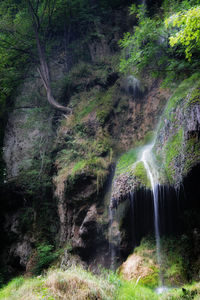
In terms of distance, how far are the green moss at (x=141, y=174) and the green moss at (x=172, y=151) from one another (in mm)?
672

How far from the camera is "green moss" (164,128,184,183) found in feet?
21.0

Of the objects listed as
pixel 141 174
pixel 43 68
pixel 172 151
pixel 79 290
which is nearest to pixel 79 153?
pixel 141 174

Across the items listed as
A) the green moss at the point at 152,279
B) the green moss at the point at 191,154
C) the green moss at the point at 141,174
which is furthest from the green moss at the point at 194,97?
the green moss at the point at 152,279

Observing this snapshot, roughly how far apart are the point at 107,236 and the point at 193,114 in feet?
15.9

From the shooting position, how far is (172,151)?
672 centimetres

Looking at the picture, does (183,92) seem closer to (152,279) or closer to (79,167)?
(79,167)

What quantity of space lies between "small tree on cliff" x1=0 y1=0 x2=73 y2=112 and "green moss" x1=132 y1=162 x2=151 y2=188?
22.9 feet

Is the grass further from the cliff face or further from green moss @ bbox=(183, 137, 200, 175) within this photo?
green moss @ bbox=(183, 137, 200, 175)

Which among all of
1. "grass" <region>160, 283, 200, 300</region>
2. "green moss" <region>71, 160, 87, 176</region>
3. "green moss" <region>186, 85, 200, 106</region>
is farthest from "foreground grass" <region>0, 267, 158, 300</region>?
"green moss" <region>186, 85, 200, 106</region>

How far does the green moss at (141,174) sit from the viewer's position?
673 cm

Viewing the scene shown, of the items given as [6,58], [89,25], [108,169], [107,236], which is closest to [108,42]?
[89,25]

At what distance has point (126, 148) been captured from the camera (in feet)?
32.6

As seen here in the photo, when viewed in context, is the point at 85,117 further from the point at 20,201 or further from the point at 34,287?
the point at 34,287

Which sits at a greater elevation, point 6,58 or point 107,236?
point 6,58
